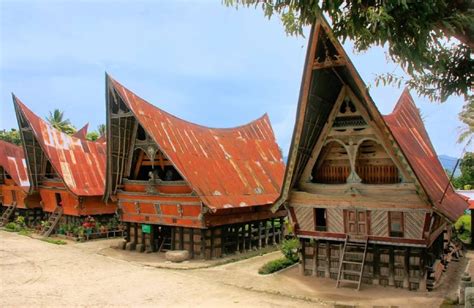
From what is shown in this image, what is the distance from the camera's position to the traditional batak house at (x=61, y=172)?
27.6m

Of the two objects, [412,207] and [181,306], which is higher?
[412,207]

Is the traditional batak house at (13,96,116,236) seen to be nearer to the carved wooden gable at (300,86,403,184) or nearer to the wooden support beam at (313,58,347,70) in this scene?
the carved wooden gable at (300,86,403,184)

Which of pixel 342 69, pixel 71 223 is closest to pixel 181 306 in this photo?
pixel 342 69

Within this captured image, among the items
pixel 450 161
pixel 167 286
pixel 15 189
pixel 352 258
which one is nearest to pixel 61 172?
pixel 15 189

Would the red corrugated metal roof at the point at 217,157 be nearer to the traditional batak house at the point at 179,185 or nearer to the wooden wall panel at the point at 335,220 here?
the traditional batak house at the point at 179,185

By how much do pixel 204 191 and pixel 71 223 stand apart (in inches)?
511

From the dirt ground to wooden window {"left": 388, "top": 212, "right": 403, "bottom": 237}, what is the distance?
1.80m

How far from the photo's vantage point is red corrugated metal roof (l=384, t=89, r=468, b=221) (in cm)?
1523

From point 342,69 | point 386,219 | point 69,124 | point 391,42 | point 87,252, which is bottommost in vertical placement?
point 87,252

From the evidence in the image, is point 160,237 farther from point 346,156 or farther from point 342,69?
point 342,69

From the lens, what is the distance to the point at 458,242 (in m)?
21.4

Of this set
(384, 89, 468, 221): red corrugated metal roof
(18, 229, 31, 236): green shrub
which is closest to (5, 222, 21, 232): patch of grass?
(18, 229, 31, 236): green shrub

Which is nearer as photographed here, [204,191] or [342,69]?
[342,69]

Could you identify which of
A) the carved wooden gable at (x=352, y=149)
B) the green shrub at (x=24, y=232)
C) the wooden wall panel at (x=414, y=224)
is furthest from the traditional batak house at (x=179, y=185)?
the green shrub at (x=24, y=232)
